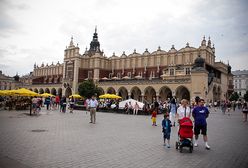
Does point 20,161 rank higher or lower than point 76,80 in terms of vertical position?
lower

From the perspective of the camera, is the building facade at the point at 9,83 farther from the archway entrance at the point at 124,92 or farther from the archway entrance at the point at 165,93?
the archway entrance at the point at 165,93

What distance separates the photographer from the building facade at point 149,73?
4103 centimetres

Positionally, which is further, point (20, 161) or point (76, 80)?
point (76, 80)

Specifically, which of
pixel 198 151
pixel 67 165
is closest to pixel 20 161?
pixel 67 165

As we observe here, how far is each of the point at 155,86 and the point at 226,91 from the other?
69.6ft

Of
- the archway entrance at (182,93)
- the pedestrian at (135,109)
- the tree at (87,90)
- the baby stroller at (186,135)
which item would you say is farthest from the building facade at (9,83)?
the baby stroller at (186,135)

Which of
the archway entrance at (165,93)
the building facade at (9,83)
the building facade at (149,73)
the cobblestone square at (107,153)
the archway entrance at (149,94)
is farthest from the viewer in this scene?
the building facade at (9,83)

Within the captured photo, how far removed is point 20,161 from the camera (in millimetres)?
5324

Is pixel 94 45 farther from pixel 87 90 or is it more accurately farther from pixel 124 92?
pixel 87 90

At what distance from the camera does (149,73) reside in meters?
57.8

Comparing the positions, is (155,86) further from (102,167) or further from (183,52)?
(102,167)

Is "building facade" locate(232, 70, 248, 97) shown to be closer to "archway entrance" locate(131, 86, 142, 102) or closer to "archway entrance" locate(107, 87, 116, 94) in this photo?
"archway entrance" locate(131, 86, 142, 102)

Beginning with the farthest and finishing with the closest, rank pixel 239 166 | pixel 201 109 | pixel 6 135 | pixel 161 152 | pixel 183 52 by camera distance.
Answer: pixel 183 52, pixel 6 135, pixel 201 109, pixel 161 152, pixel 239 166

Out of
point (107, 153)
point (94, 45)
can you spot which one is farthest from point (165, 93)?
Result: point (107, 153)
